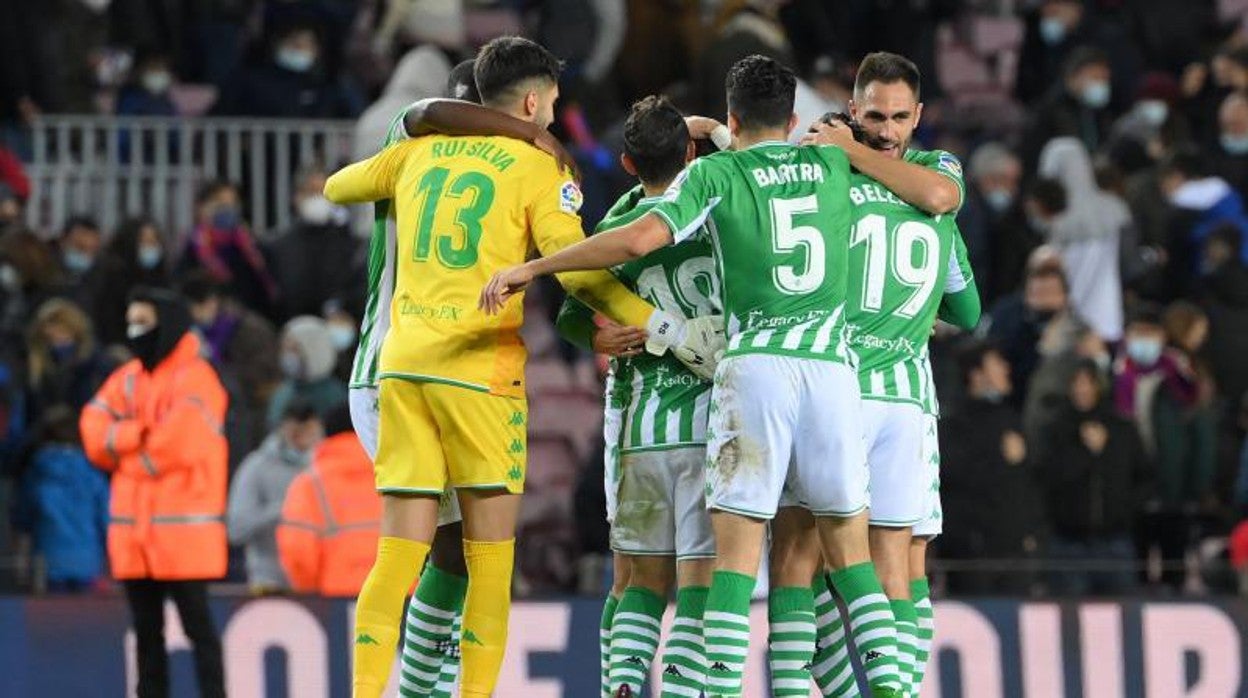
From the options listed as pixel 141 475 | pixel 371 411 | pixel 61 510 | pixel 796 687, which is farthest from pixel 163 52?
pixel 796 687

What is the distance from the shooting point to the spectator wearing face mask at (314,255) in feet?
57.3

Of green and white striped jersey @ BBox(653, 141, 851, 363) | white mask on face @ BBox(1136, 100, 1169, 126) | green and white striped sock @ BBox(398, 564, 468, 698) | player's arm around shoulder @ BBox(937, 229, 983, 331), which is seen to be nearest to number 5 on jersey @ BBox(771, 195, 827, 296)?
green and white striped jersey @ BBox(653, 141, 851, 363)

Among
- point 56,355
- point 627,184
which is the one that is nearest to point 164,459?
point 56,355

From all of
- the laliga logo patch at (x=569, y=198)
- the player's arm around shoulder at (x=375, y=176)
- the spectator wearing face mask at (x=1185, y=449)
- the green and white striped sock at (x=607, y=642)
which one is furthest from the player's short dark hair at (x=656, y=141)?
the spectator wearing face mask at (x=1185, y=449)

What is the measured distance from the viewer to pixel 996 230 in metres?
18.5

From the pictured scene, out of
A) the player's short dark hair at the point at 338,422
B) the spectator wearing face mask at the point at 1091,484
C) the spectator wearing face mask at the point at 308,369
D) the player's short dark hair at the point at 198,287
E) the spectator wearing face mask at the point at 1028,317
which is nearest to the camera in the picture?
the player's short dark hair at the point at 338,422

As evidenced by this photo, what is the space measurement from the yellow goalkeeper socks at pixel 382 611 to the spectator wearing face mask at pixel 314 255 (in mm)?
7928

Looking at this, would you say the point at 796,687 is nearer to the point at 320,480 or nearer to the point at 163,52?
the point at 320,480

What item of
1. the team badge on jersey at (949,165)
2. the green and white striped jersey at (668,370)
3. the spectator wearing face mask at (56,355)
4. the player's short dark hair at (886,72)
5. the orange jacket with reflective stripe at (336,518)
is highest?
the player's short dark hair at (886,72)

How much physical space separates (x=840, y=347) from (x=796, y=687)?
1159 mm

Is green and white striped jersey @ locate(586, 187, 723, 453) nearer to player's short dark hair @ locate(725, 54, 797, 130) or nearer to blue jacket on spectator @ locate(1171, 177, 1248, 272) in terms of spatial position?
player's short dark hair @ locate(725, 54, 797, 130)

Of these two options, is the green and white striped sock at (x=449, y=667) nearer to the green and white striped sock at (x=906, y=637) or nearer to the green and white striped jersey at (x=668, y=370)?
the green and white striped jersey at (x=668, y=370)

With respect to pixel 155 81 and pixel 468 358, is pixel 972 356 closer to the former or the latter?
pixel 155 81

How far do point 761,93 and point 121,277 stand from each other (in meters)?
8.23
